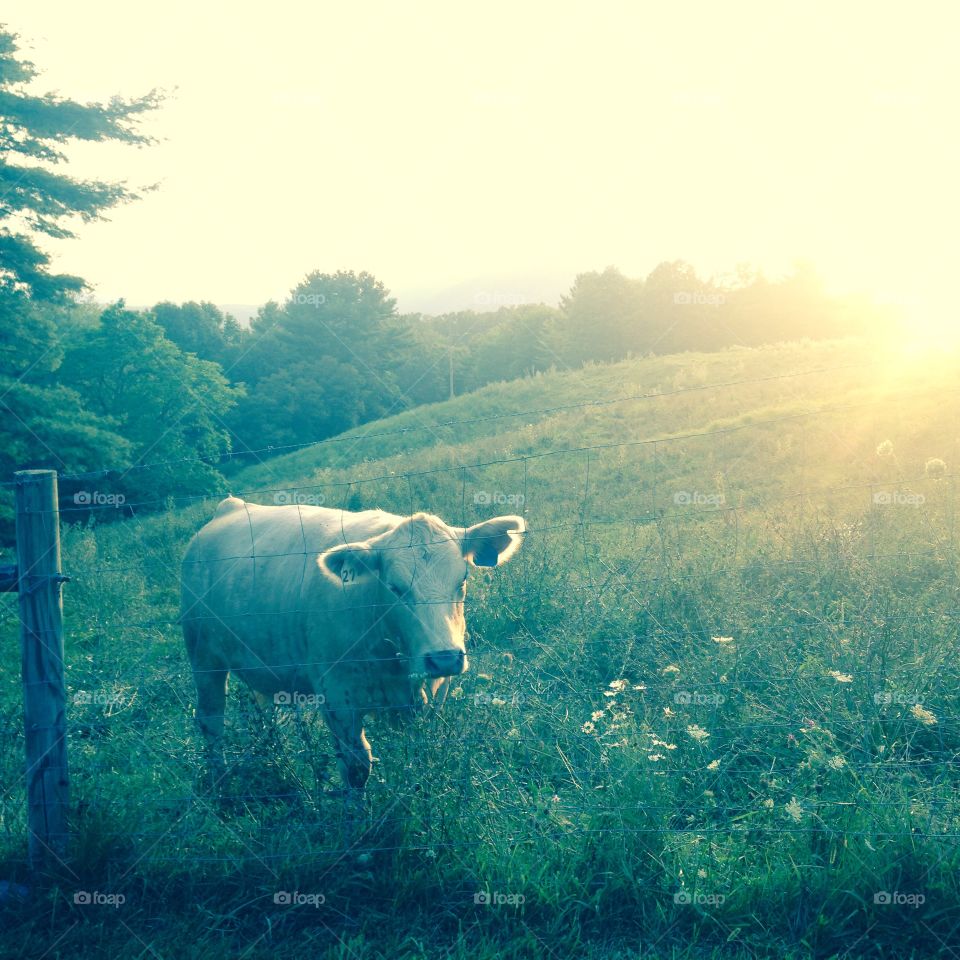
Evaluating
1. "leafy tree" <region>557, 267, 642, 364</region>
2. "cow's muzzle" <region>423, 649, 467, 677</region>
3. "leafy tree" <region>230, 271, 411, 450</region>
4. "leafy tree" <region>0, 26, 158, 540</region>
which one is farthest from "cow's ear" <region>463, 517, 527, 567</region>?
"leafy tree" <region>557, 267, 642, 364</region>

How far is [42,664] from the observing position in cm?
403

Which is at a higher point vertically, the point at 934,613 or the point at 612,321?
the point at 612,321

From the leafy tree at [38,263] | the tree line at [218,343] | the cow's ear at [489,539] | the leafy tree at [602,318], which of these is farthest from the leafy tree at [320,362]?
the cow's ear at [489,539]

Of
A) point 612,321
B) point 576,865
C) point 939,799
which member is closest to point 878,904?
point 939,799

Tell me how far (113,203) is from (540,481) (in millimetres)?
14612

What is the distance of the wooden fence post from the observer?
3.95 meters

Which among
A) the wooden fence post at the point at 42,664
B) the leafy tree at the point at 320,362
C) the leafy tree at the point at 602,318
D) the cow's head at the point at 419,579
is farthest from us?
the leafy tree at the point at 602,318

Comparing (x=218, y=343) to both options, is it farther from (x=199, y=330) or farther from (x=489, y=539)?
(x=489, y=539)

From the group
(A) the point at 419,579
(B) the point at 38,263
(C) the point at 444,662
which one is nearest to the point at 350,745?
(C) the point at 444,662

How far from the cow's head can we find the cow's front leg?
0.52 metres

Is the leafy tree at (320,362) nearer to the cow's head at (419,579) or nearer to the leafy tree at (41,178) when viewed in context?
the leafy tree at (41,178)

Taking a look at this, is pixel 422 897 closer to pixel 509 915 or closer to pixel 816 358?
pixel 509 915

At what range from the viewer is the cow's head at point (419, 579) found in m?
4.33

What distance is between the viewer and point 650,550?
331 inches
